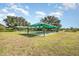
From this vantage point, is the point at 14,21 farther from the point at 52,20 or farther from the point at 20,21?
the point at 52,20

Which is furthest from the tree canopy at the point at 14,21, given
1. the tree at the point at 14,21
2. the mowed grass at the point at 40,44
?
the mowed grass at the point at 40,44

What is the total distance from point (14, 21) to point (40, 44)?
16.7 inches

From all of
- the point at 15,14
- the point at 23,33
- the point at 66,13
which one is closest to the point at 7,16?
the point at 15,14

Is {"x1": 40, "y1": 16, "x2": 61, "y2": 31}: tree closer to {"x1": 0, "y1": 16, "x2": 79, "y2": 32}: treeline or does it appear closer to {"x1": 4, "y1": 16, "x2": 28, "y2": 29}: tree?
{"x1": 0, "y1": 16, "x2": 79, "y2": 32}: treeline

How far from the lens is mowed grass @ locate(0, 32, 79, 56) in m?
2.26

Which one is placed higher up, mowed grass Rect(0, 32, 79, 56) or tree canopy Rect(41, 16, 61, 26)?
tree canopy Rect(41, 16, 61, 26)

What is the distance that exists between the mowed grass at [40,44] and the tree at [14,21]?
0.37 ft

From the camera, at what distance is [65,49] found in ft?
7.45

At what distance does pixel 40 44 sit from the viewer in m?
2.29

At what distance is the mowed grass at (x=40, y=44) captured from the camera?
7.40ft

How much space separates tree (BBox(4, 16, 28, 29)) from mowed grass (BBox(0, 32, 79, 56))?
112 mm

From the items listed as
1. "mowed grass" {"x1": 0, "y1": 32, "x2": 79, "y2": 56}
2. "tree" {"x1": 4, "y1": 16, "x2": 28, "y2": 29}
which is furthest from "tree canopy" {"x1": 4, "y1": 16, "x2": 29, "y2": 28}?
"mowed grass" {"x1": 0, "y1": 32, "x2": 79, "y2": 56}

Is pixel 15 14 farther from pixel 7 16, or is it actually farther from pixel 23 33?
pixel 23 33

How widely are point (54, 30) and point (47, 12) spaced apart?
24 centimetres
